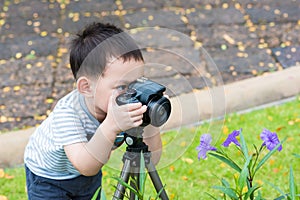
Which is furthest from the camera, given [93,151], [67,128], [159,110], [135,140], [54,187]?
[54,187]

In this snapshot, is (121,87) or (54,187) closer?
(121,87)

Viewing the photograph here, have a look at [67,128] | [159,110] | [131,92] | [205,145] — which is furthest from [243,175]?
[67,128]

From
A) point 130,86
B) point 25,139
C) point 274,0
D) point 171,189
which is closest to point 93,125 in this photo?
point 130,86

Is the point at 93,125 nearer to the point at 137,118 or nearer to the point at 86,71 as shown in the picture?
the point at 86,71

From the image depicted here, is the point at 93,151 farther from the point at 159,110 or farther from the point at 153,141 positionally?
the point at 159,110

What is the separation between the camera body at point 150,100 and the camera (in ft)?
5.89

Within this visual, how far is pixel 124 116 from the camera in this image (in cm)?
184

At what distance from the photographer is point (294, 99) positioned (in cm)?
440

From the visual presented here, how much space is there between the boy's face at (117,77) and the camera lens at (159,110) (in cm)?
16

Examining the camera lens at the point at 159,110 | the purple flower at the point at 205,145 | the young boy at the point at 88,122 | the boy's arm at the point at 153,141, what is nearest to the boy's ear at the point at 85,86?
the young boy at the point at 88,122

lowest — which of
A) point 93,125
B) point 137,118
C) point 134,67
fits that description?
point 93,125

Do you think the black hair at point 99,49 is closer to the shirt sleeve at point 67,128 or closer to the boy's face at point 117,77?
the boy's face at point 117,77

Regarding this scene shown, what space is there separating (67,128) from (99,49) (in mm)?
376

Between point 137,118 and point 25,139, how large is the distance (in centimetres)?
214
